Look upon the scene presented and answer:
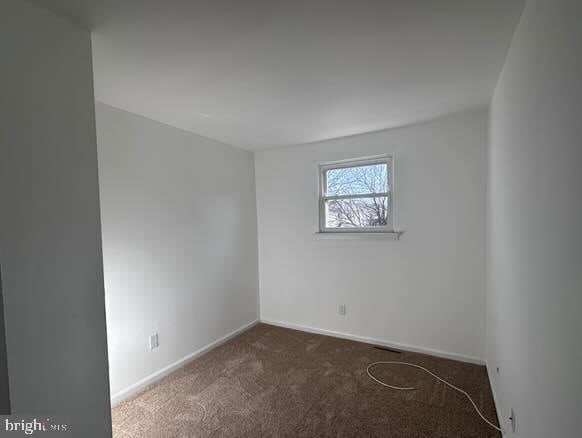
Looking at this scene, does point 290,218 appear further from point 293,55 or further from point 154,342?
point 293,55

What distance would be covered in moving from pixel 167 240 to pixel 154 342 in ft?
2.95

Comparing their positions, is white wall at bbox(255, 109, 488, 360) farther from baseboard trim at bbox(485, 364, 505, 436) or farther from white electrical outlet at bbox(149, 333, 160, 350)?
white electrical outlet at bbox(149, 333, 160, 350)

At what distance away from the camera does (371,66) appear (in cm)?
168

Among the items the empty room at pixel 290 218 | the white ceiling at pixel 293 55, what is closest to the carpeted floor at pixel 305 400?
the empty room at pixel 290 218

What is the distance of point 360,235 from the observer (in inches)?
123

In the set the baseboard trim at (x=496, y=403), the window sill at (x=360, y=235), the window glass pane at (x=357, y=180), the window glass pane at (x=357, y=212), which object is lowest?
the baseboard trim at (x=496, y=403)

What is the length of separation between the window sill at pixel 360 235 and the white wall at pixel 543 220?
1.29 m

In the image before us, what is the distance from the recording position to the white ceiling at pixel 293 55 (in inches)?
47.8

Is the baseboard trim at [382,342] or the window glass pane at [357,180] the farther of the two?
the window glass pane at [357,180]

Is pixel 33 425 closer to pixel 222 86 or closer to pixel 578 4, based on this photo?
pixel 222 86

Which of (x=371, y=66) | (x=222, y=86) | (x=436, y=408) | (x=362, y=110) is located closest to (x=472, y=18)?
(x=371, y=66)

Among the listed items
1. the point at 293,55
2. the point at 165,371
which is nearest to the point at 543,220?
the point at 293,55

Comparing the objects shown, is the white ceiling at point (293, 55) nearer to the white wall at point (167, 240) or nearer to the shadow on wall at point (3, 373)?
the white wall at point (167, 240)

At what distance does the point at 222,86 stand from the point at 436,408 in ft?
8.79
